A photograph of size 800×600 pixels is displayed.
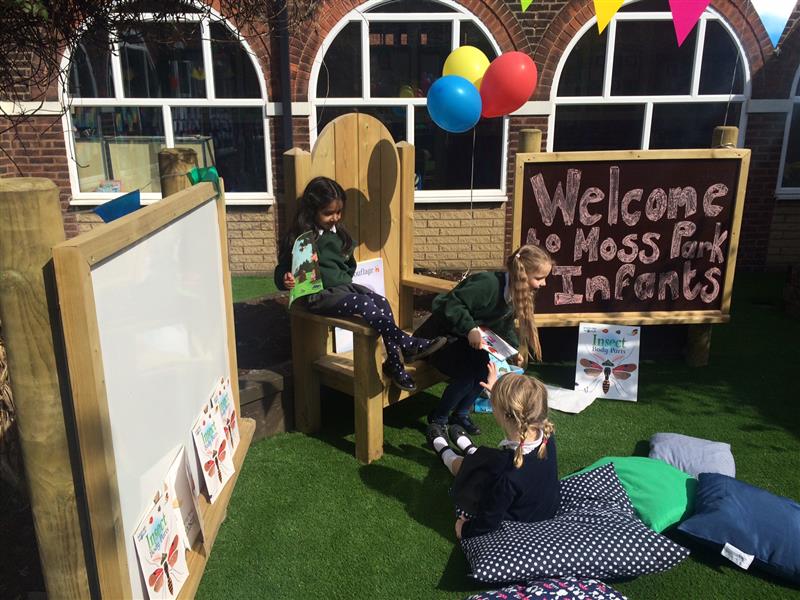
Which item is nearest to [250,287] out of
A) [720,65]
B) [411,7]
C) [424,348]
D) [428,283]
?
[428,283]

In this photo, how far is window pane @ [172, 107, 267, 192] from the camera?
7.90 meters

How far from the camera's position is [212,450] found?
7.97 ft

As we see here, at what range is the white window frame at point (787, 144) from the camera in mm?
7691

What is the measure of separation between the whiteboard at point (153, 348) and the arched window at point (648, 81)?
6.43m

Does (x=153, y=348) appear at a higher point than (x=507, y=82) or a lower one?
lower

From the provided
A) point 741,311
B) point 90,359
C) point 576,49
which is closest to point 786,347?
point 741,311

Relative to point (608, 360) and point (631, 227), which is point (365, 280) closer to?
point (608, 360)

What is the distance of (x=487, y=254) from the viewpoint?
8.30m

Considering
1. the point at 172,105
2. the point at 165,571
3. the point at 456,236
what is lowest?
the point at 456,236

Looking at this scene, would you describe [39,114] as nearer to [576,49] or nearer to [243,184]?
[243,184]

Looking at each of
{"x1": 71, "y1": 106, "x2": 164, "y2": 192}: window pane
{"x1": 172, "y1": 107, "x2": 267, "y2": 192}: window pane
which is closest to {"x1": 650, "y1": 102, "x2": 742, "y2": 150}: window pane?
{"x1": 172, "y1": 107, "x2": 267, "y2": 192}: window pane

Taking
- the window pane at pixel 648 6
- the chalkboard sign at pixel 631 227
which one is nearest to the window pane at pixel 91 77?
the chalkboard sign at pixel 631 227

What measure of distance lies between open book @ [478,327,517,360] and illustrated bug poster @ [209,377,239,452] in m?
1.44

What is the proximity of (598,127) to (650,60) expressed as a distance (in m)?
0.95
